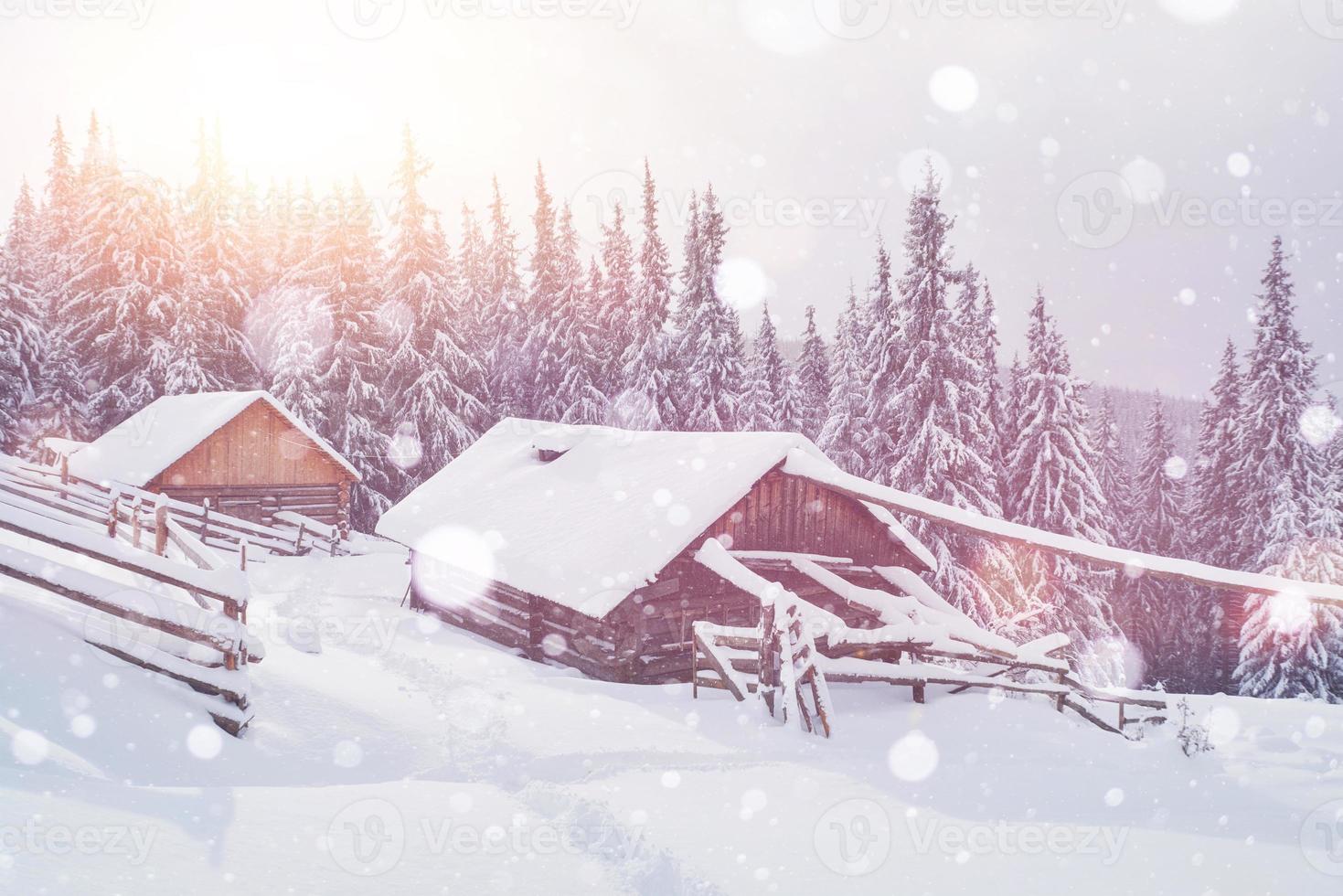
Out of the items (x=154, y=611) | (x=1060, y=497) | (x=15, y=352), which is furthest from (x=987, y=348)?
(x=15, y=352)

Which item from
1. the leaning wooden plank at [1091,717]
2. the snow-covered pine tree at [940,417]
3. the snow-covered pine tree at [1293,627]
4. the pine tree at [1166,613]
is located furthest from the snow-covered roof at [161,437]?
the pine tree at [1166,613]

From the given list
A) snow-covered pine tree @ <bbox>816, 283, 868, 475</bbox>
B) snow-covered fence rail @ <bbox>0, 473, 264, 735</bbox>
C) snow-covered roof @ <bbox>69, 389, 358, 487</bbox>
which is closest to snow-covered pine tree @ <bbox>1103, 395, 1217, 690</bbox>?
snow-covered pine tree @ <bbox>816, 283, 868, 475</bbox>

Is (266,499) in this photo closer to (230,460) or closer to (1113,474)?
(230,460)

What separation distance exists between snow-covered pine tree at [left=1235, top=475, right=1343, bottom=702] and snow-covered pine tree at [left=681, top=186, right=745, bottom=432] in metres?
21.0

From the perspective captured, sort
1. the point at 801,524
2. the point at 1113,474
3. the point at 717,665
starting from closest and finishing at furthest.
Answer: the point at 717,665 → the point at 801,524 → the point at 1113,474

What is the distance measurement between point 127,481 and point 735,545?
72.1 ft

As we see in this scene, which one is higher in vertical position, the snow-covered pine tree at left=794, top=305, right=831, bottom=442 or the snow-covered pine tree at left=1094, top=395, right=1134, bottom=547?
the snow-covered pine tree at left=794, top=305, right=831, bottom=442

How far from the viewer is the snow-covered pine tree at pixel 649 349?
36938 millimetres

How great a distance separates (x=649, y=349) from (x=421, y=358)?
10478mm

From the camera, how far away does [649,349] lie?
37281 mm

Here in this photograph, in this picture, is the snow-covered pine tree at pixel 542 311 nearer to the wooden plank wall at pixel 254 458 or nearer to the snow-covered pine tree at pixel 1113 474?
the wooden plank wall at pixel 254 458

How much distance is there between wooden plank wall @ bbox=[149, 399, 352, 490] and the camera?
26312 mm

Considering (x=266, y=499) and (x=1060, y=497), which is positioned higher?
(x=266, y=499)

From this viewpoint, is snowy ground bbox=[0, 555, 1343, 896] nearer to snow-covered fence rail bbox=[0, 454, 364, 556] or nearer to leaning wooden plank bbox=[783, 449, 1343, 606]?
leaning wooden plank bbox=[783, 449, 1343, 606]
